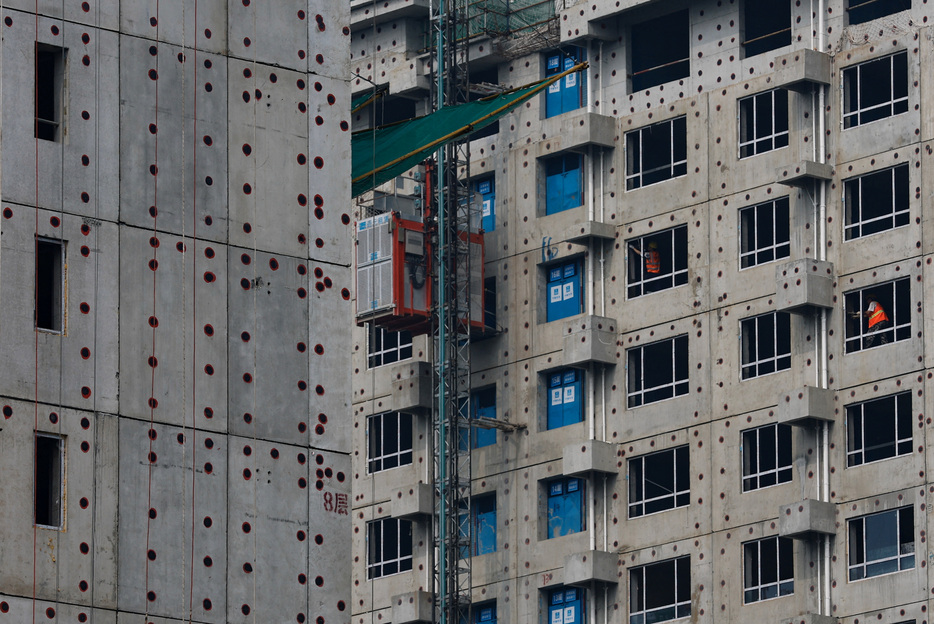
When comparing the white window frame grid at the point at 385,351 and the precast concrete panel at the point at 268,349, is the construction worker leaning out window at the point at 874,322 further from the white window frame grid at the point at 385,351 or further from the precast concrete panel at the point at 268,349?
the precast concrete panel at the point at 268,349

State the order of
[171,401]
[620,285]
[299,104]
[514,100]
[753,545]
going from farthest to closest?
1. [620,285]
2. [753,545]
3. [514,100]
4. [299,104]
5. [171,401]

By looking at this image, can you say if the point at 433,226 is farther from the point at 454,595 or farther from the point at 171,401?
the point at 171,401

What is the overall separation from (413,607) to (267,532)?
4101cm

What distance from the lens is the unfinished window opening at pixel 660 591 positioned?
251 feet

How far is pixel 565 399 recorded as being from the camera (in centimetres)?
8112

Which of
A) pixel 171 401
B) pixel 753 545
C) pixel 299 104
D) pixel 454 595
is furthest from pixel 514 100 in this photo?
pixel 454 595

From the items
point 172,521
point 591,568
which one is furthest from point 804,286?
point 172,521

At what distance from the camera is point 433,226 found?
8281cm

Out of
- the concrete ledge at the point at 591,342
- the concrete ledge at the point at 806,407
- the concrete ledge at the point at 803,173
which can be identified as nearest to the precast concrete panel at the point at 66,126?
the concrete ledge at the point at 806,407

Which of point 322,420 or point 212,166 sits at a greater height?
point 212,166

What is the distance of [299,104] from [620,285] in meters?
37.2

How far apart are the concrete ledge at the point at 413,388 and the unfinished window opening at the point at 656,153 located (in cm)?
877

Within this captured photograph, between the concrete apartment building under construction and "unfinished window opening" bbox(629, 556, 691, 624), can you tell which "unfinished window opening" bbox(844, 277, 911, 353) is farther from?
"unfinished window opening" bbox(629, 556, 691, 624)

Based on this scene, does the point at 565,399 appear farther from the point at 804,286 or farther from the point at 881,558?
the point at 881,558
